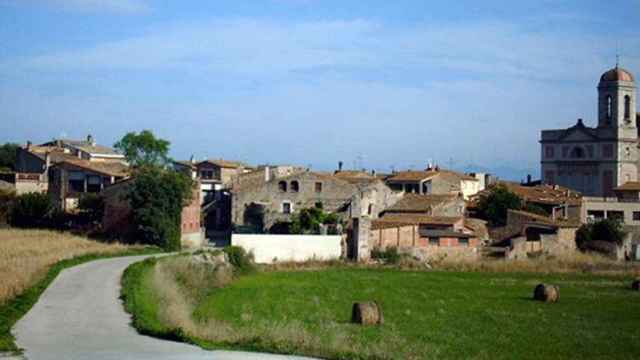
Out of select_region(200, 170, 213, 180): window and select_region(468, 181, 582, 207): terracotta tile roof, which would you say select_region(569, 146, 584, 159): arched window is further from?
select_region(200, 170, 213, 180): window

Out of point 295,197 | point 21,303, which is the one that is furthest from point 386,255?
point 21,303

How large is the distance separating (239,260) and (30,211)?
17527 millimetres

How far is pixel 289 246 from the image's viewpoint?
59.0 meters

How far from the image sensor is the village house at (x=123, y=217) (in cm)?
6016

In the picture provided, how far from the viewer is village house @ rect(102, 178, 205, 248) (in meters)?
60.2

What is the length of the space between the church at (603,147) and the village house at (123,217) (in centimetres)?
4773

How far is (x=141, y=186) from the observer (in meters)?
58.2

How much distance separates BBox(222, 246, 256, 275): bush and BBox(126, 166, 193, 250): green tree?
4.70 meters

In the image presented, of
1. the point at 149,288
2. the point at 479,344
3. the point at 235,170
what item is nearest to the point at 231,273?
the point at 149,288

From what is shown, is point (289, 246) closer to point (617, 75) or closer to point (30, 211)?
point (30, 211)

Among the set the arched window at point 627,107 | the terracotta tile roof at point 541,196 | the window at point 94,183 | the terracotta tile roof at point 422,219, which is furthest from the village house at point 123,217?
the arched window at point 627,107

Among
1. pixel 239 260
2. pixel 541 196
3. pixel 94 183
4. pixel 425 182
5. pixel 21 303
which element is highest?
pixel 425 182

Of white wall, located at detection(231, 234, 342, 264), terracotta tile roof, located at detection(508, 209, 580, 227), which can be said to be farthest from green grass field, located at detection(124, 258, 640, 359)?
terracotta tile roof, located at detection(508, 209, 580, 227)

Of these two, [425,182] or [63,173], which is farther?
[425,182]
